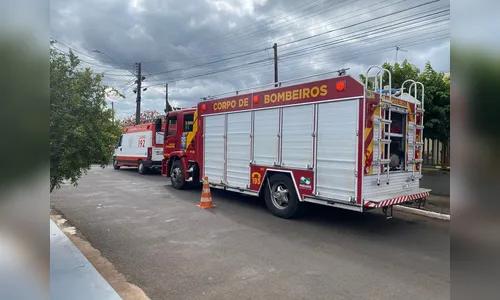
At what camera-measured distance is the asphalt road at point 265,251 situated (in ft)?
12.7

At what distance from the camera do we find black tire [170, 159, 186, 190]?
36.2ft

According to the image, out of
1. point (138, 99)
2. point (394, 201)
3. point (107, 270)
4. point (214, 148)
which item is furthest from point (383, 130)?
point (138, 99)

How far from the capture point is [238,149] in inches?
334

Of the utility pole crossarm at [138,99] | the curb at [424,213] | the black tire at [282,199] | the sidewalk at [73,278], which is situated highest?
the utility pole crossarm at [138,99]

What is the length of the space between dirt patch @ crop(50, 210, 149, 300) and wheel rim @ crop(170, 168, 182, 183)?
495cm

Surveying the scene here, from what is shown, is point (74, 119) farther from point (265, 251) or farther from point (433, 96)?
point (433, 96)

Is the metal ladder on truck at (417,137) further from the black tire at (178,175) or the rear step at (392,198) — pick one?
the black tire at (178,175)

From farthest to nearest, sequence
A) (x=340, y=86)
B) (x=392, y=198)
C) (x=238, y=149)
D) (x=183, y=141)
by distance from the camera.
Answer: (x=183, y=141)
(x=238, y=149)
(x=340, y=86)
(x=392, y=198)

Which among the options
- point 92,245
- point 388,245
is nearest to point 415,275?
point 388,245

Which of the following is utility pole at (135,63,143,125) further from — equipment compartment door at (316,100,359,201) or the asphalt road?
equipment compartment door at (316,100,359,201)

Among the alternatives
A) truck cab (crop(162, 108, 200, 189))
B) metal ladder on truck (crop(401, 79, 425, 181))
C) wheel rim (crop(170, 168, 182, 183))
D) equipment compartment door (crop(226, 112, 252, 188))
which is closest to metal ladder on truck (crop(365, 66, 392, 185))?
metal ladder on truck (crop(401, 79, 425, 181))

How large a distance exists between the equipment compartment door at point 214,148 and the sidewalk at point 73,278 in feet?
16.5

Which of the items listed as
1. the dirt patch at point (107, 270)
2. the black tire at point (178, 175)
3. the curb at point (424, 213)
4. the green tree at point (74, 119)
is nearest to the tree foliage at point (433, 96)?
the curb at point (424, 213)

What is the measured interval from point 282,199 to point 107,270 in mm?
4103
